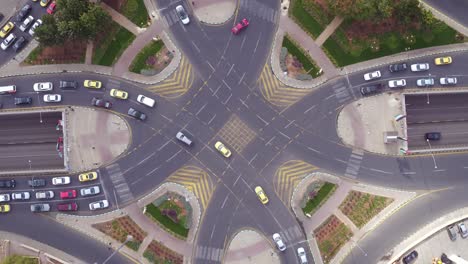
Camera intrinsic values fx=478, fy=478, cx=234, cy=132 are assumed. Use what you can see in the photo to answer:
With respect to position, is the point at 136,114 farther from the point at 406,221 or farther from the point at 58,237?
the point at 406,221

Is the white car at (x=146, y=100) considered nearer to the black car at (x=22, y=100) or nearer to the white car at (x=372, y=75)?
the black car at (x=22, y=100)

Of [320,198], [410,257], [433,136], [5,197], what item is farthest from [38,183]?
[433,136]

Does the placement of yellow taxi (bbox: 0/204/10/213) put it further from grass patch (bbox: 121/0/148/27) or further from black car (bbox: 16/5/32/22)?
grass patch (bbox: 121/0/148/27)

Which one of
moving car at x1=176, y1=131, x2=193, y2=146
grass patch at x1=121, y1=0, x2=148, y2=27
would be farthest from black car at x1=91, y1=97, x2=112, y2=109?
grass patch at x1=121, y1=0, x2=148, y2=27

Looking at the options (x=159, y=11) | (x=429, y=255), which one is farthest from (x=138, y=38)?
(x=429, y=255)

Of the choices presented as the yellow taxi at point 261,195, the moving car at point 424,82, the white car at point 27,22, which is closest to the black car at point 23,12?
the white car at point 27,22

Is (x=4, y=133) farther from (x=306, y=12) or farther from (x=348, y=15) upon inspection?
(x=348, y=15)
